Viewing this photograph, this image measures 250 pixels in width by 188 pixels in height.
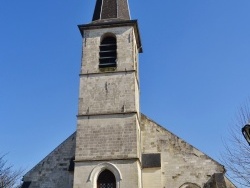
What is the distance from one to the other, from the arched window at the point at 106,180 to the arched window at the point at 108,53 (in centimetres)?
487

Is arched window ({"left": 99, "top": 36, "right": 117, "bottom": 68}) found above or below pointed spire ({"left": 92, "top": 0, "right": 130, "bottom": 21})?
below

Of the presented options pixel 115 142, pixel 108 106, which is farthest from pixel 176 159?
pixel 108 106

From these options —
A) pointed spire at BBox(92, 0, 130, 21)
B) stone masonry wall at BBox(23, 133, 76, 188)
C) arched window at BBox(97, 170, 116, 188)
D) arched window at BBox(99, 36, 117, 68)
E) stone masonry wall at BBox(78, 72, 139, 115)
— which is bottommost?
arched window at BBox(97, 170, 116, 188)

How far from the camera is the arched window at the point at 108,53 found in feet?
54.5

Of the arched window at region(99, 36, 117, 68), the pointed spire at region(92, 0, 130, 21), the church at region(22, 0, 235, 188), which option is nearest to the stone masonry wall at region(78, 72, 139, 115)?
the church at region(22, 0, 235, 188)

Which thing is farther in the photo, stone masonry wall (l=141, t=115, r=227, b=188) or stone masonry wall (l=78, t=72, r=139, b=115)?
stone masonry wall (l=141, t=115, r=227, b=188)

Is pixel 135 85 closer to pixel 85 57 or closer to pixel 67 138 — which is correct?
pixel 85 57

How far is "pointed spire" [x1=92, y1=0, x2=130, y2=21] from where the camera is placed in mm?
18122

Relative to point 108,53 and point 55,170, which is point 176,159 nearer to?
point 55,170

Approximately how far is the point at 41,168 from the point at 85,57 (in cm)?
536

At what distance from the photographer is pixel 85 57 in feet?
55.2

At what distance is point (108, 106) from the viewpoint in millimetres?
15469

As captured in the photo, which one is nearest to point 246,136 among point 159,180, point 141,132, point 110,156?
point 110,156

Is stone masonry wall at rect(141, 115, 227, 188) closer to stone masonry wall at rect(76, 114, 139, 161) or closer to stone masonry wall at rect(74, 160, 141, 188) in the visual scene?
stone masonry wall at rect(76, 114, 139, 161)
